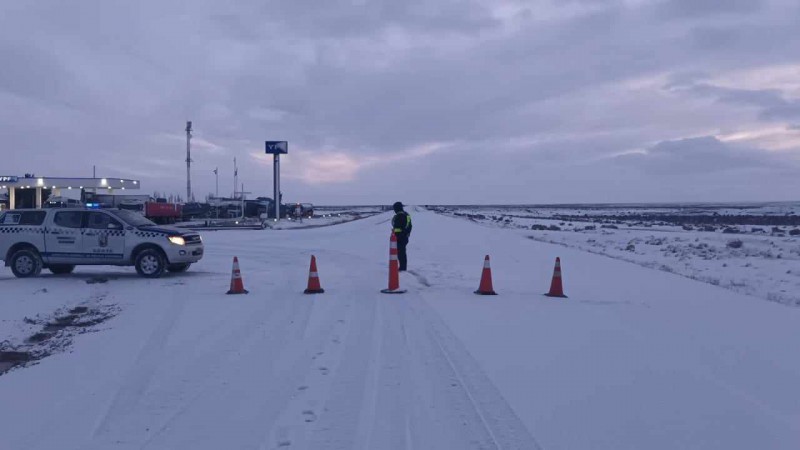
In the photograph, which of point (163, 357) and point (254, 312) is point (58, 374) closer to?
point (163, 357)

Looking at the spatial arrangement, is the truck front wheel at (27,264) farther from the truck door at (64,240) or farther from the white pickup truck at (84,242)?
the truck door at (64,240)

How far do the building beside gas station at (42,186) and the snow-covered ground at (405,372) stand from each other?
64.7 m

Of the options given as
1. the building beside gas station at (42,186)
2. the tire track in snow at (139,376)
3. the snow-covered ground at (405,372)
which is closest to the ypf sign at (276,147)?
the building beside gas station at (42,186)

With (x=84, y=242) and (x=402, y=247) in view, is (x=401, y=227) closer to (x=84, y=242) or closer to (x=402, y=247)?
(x=402, y=247)

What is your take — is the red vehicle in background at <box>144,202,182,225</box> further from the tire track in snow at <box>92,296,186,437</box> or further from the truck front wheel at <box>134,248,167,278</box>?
the tire track in snow at <box>92,296,186,437</box>

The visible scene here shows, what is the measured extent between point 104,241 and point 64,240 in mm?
1040

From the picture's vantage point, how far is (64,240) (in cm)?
1759

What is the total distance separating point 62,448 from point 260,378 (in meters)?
2.39

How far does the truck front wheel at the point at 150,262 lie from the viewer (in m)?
17.5

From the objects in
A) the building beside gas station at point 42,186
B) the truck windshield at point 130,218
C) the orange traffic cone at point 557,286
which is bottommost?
the orange traffic cone at point 557,286

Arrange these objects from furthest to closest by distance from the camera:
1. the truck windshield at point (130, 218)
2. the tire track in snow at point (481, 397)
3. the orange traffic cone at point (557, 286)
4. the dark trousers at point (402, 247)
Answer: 1. the dark trousers at point (402, 247)
2. the truck windshield at point (130, 218)
3. the orange traffic cone at point (557, 286)
4. the tire track in snow at point (481, 397)

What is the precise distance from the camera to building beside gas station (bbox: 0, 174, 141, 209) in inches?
2886

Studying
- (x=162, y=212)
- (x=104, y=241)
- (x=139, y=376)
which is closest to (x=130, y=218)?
(x=104, y=241)

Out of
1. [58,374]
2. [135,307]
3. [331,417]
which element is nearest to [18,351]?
[58,374]
